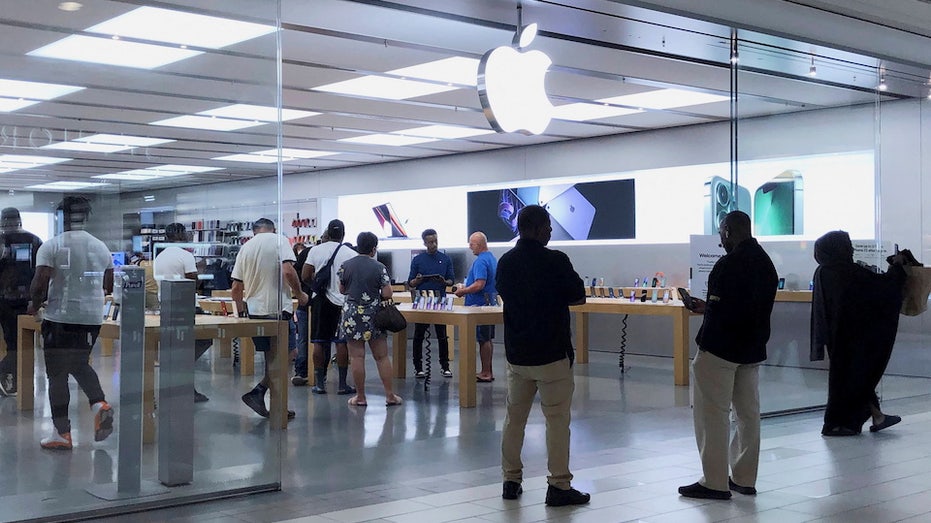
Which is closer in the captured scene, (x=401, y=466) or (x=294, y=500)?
(x=294, y=500)

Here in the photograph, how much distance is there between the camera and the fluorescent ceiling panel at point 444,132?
13000 millimetres

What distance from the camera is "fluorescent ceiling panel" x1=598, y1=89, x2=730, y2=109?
1064cm

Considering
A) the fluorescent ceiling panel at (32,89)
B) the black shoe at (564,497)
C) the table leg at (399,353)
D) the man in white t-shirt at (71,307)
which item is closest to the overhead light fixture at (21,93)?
the fluorescent ceiling panel at (32,89)

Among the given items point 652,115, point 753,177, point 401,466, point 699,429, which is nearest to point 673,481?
point 699,429

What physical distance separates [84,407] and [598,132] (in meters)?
9.56

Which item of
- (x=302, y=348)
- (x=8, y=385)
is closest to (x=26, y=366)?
(x=8, y=385)

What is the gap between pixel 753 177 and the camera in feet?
25.6

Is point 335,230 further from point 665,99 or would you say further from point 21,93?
point 21,93

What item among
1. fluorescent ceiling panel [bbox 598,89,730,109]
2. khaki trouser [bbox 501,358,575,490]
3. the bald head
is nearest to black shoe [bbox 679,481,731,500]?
khaki trouser [bbox 501,358,575,490]

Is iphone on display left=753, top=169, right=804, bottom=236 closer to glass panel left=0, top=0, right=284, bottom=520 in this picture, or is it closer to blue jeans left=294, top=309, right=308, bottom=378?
glass panel left=0, top=0, right=284, bottom=520

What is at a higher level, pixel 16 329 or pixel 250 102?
pixel 250 102

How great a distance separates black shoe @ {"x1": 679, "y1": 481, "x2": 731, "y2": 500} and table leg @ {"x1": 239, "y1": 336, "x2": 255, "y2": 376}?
7.89ft

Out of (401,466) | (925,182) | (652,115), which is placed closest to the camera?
(401,466)

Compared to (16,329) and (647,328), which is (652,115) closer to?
(647,328)
